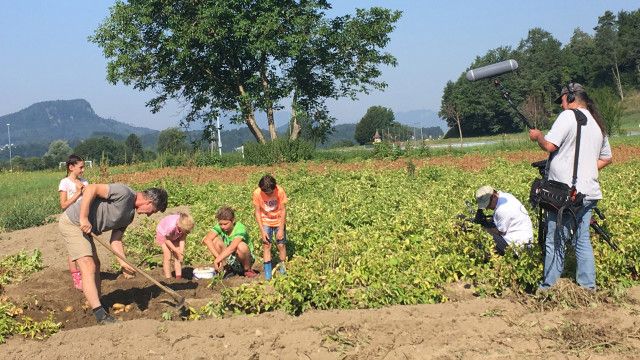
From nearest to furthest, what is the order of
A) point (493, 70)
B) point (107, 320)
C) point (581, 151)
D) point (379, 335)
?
point (379, 335) < point (493, 70) < point (581, 151) < point (107, 320)

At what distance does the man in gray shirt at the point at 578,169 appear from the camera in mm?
6078

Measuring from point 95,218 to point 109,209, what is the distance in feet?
0.51

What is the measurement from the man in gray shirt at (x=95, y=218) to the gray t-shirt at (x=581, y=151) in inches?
144

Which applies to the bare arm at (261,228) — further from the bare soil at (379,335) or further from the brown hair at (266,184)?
the bare soil at (379,335)

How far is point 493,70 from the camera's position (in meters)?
5.95

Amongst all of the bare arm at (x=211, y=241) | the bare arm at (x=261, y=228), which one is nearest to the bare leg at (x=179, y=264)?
the bare arm at (x=211, y=241)

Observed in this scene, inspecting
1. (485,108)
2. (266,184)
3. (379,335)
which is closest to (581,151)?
(379,335)

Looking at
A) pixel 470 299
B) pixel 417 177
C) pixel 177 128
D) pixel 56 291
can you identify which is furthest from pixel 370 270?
pixel 177 128

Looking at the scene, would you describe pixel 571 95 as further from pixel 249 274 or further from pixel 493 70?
pixel 249 274

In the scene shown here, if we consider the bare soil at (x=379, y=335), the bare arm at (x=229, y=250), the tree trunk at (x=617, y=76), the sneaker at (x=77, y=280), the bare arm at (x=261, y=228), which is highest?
the tree trunk at (x=617, y=76)

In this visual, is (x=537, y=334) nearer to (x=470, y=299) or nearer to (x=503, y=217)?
(x=470, y=299)

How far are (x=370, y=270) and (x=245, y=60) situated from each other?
99.8ft

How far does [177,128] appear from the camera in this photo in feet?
129

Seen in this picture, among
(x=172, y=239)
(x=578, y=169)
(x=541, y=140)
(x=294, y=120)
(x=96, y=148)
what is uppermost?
(x=294, y=120)
